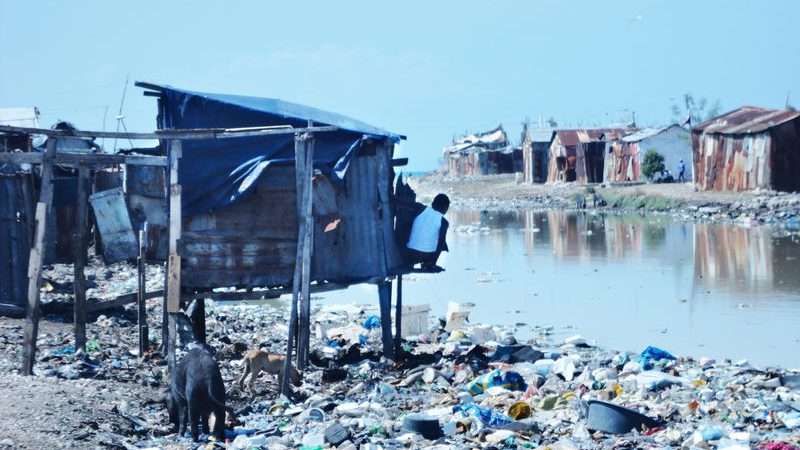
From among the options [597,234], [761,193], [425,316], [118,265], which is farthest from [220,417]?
[761,193]

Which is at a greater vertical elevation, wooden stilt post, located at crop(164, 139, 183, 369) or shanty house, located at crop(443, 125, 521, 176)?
shanty house, located at crop(443, 125, 521, 176)

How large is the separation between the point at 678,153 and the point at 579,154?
7141 mm

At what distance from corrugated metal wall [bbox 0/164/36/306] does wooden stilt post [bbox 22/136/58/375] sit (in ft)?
9.62

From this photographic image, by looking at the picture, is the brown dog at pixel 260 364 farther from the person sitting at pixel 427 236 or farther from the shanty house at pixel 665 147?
the shanty house at pixel 665 147

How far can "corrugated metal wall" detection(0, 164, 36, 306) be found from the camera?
11.2m

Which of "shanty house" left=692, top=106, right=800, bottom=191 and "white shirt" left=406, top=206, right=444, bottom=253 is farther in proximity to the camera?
"shanty house" left=692, top=106, right=800, bottom=191

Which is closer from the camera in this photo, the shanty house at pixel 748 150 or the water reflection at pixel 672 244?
the water reflection at pixel 672 244

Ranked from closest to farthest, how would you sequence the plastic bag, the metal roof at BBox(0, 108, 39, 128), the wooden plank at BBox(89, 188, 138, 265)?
the plastic bag, the wooden plank at BBox(89, 188, 138, 265), the metal roof at BBox(0, 108, 39, 128)

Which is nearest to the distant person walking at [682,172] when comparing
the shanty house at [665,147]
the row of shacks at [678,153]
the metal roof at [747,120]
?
the shanty house at [665,147]

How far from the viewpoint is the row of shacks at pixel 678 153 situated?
2964 cm

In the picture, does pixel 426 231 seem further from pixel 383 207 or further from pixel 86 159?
pixel 86 159

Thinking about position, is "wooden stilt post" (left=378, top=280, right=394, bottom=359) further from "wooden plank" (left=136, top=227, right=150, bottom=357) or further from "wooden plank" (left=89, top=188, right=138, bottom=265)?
"wooden plank" (left=89, top=188, right=138, bottom=265)

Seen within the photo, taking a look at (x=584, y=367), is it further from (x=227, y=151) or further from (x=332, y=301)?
(x=332, y=301)

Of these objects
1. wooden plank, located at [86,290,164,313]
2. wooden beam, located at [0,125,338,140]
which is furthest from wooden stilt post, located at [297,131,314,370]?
wooden plank, located at [86,290,164,313]
